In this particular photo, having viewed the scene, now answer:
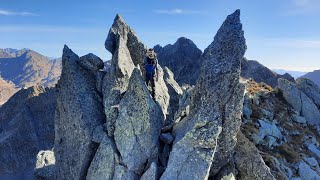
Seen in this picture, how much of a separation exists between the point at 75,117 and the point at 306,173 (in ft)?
91.8

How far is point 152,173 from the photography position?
28766 mm

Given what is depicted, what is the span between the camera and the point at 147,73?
36375 mm

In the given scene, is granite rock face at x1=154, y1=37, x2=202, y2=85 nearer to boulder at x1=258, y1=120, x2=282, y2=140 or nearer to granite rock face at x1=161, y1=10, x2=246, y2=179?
boulder at x1=258, y1=120, x2=282, y2=140

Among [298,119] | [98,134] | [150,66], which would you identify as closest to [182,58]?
[298,119]

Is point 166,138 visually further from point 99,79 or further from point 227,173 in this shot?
point 99,79

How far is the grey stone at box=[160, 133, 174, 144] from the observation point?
32.0m

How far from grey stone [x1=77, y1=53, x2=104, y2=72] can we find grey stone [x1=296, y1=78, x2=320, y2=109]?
38.5 metres

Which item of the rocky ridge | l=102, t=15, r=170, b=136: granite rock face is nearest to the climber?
l=102, t=15, r=170, b=136: granite rock face

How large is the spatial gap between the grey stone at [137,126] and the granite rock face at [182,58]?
9298cm

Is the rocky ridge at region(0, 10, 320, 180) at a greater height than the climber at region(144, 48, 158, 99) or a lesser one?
lesser

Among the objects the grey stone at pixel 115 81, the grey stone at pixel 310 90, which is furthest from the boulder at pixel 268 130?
the grey stone at pixel 115 81

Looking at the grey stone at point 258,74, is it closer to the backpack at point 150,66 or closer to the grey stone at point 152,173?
the backpack at point 150,66

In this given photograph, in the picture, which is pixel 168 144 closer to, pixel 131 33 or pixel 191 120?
pixel 191 120

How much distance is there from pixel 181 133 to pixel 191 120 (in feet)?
5.16
